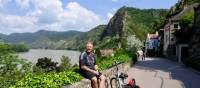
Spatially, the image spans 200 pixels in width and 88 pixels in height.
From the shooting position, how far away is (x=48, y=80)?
10.6m

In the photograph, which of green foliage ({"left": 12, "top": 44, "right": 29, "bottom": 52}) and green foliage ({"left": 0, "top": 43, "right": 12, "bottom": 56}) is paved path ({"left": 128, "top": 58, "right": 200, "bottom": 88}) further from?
green foliage ({"left": 12, "top": 44, "right": 29, "bottom": 52})

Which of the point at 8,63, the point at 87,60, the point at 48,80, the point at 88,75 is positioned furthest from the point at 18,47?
the point at 48,80

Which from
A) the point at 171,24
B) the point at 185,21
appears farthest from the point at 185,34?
the point at 171,24

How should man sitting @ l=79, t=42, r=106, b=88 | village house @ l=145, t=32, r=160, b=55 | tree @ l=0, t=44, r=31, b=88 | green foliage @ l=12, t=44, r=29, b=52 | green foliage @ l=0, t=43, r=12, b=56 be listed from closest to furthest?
1. man sitting @ l=79, t=42, r=106, b=88
2. green foliage @ l=0, t=43, r=12, b=56
3. tree @ l=0, t=44, r=31, b=88
4. green foliage @ l=12, t=44, r=29, b=52
5. village house @ l=145, t=32, r=160, b=55

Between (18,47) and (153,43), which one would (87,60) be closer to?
(18,47)

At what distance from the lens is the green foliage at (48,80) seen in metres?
9.90

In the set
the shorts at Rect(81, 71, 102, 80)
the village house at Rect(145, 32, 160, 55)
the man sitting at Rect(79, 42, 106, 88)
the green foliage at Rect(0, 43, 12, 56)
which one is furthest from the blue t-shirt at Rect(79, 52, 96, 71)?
the village house at Rect(145, 32, 160, 55)

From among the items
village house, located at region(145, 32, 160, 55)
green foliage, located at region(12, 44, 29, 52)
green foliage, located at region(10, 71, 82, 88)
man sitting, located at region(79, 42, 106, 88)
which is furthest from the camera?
village house, located at region(145, 32, 160, 55)

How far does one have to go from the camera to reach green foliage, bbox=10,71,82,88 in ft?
32.5

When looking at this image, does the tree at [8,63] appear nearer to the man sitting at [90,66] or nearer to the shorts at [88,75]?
the shorts at [88,75]

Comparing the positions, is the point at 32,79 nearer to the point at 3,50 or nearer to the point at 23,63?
the point at 3,50

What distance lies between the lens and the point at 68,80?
11.8 m

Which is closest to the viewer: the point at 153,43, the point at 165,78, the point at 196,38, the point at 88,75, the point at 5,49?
the point at 88,75

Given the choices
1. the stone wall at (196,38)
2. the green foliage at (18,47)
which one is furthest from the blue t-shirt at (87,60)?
the stone wall at (196,38)
